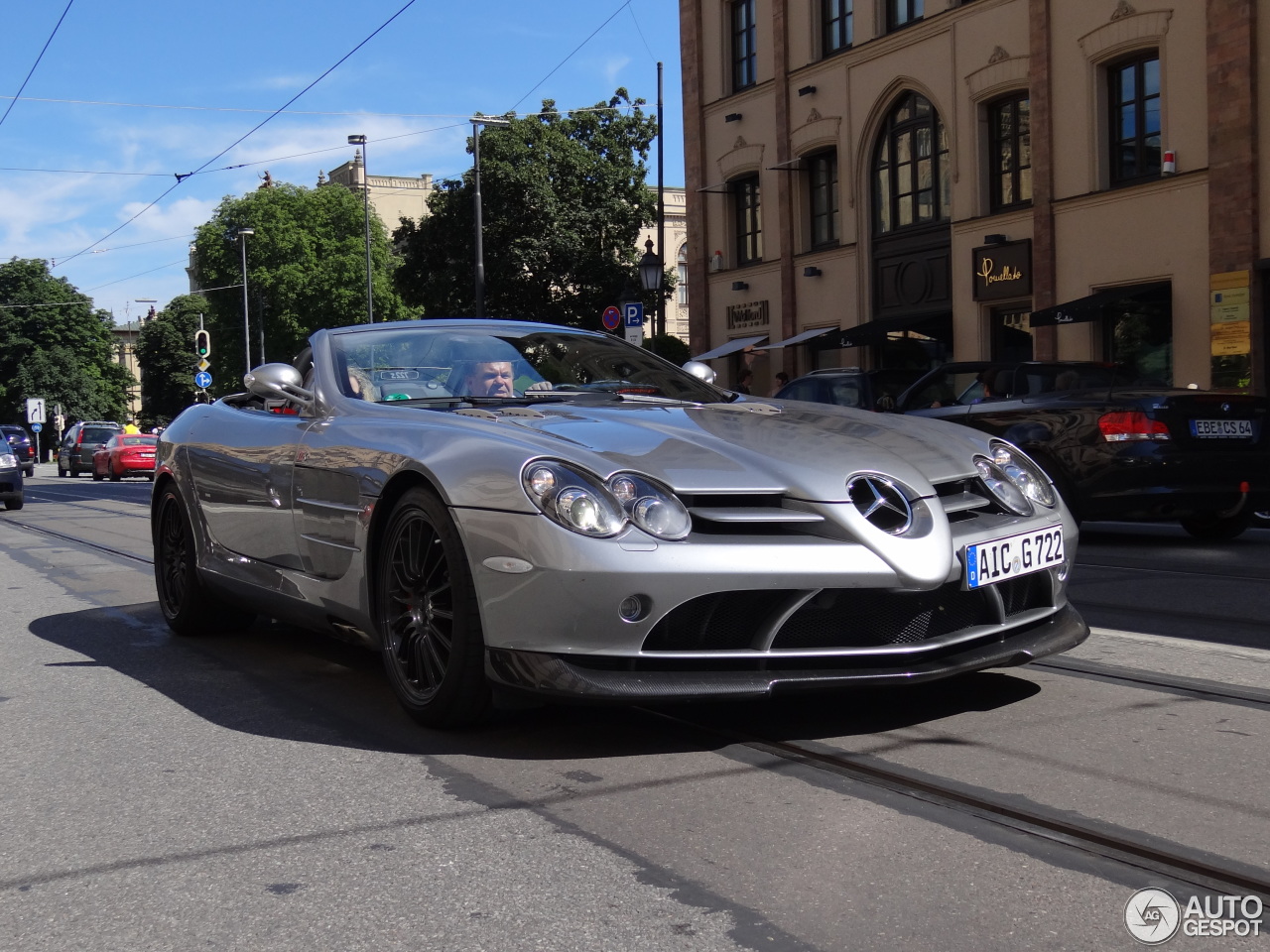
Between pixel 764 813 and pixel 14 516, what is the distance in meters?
17.0

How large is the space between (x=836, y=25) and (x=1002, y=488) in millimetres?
23149

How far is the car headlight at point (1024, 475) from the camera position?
4.68 meters

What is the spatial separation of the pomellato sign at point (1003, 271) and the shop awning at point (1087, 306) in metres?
1.39

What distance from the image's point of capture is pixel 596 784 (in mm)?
3848

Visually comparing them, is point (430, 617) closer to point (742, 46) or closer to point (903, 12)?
point (903, 12)

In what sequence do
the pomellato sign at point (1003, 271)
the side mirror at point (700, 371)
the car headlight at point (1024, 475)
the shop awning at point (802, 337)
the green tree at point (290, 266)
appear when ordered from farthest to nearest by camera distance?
the green tree at point (290, 266) → the shop awning at point (802, 337) → the pomellato sign at point (1003, 271) → the side mirror at point (700, 371) → the car headlight at point (1024, 475)

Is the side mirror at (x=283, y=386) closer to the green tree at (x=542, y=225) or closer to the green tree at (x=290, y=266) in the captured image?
the green tree at (x=542, y=225)

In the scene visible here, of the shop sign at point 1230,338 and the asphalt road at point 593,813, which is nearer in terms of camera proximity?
the asphalt road at point 593,813

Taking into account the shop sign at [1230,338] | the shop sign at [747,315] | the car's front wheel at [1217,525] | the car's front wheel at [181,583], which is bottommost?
the car's front wheel at [1217,525]

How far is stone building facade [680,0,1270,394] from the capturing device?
18516 mm

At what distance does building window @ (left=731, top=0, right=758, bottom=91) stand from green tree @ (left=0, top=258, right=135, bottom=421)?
56.5 metres

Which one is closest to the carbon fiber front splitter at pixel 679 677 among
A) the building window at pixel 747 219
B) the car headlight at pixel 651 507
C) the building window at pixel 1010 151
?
the car headlight at pixel 651 507

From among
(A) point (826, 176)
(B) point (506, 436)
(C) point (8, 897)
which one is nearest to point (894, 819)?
(B) point (506, 436)

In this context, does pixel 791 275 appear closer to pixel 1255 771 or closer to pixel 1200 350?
pixel 1200 350
